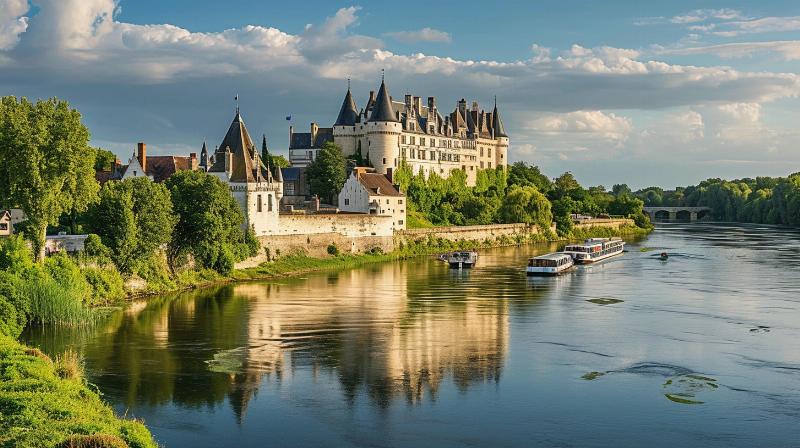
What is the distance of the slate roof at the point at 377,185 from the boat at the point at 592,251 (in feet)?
45.4

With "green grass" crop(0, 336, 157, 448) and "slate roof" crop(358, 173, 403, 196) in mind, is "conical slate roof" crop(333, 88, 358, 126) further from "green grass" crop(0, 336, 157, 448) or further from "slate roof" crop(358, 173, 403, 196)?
"green grass" crop(0, 336, 157, 448)

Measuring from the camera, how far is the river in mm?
20234

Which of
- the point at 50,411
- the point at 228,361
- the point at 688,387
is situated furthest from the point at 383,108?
the point at 50,411

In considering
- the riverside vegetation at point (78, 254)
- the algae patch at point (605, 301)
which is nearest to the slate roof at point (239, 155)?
the riverside vegetation at point (78, 254)

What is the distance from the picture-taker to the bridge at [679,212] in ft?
497

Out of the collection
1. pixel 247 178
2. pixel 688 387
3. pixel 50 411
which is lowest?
pixel 688 387

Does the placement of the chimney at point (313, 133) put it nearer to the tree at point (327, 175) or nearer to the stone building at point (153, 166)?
the tree at point (327, 175)

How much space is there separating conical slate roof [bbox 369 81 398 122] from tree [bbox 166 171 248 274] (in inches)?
1304

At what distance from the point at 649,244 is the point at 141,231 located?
53590 millimetres

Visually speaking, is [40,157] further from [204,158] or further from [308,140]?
[308,140]

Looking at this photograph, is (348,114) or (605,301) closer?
(605,301)

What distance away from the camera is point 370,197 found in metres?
66.2

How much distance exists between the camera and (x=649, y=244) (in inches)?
3253

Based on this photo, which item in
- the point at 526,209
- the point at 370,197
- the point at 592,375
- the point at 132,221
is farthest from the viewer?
the point at 526,209
